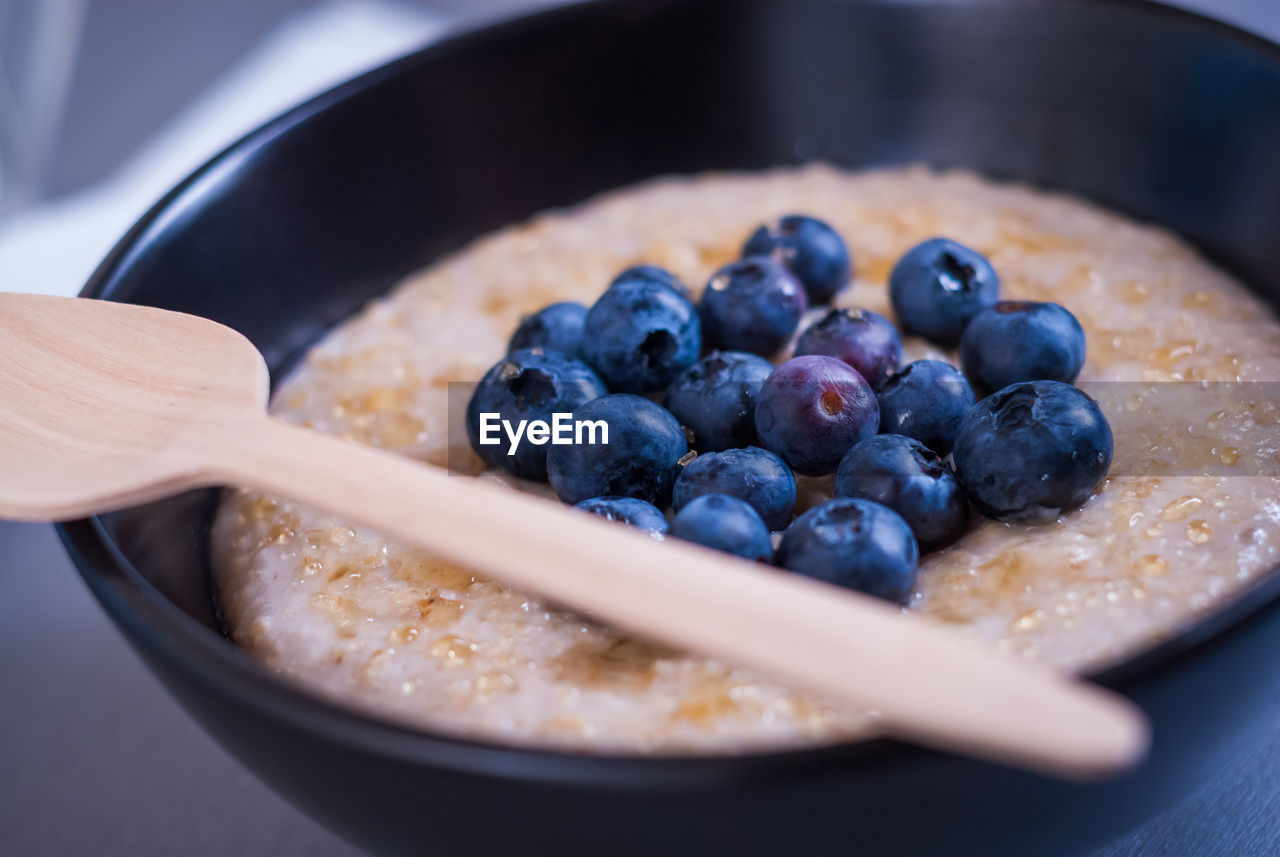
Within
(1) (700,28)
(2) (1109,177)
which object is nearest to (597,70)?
(1) (700,28)

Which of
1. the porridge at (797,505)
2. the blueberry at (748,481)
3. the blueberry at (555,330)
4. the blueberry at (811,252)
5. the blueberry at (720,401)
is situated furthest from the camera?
the blueberry at (811,252)

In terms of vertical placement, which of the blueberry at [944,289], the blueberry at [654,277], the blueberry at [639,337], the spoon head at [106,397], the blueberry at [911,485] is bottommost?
the spoon head at [106,397]

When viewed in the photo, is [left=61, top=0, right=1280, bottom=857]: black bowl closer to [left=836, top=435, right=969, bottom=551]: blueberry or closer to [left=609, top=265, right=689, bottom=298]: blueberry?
[left=836, top=435, right=969, bottom=551]: blueberry

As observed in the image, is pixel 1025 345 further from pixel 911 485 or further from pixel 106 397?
pixel 106 397

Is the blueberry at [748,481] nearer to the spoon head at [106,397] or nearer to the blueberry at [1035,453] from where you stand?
the blueberry at [1035,453]

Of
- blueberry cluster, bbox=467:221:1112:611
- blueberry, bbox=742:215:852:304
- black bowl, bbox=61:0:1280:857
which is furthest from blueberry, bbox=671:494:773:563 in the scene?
blueberry, bbox=742:215:852:304

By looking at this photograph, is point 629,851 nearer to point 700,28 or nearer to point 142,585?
point 142,585

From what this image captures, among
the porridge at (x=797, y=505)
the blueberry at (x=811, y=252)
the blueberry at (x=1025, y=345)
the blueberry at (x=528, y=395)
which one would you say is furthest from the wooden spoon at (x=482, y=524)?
the blueberry at (x=811, y=252)
